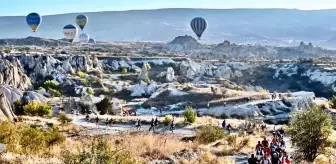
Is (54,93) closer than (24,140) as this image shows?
No

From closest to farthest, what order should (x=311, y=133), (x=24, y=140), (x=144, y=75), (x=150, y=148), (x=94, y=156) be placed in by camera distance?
(x=94, y=156)
(x=24, y=140)
(x=150, y=148)
(x=311, y=133)
(x=144, y=75)

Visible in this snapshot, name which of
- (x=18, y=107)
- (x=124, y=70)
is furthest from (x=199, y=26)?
(x=18, y=107)

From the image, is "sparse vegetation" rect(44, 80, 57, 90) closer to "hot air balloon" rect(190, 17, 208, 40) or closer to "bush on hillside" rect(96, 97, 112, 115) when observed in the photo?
"bush on hillside" rect(96, 97, 112, 115)

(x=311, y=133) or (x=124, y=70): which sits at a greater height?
(x=124, y=70)

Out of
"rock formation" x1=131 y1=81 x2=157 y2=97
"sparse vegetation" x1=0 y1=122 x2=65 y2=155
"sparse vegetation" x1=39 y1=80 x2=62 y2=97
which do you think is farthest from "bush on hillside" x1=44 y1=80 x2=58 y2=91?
"sparse vegetation" x1=0 y1=122 x2=65 y2=155

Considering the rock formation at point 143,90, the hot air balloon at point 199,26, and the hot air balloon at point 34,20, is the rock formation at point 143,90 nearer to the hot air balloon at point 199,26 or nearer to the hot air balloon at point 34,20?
the hot air balloon at point 34,20

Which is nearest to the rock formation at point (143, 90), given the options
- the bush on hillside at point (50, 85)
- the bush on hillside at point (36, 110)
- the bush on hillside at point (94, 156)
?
the bush on hillside at point (50, 85)

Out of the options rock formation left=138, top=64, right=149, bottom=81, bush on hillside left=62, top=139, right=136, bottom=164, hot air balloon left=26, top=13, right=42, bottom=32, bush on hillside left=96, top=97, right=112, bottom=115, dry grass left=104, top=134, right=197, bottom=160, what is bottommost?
bush on hillside left=96, top=97, right=112, bottom=115

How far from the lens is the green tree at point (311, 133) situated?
2145 centimetres

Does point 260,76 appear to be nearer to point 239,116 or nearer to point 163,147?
point 239,116

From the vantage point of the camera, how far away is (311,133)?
2155 centimetres

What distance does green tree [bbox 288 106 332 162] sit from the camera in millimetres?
21453

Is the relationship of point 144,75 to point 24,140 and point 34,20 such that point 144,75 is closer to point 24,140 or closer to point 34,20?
point 34,20

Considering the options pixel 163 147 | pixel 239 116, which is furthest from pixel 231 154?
pixel 239 116
